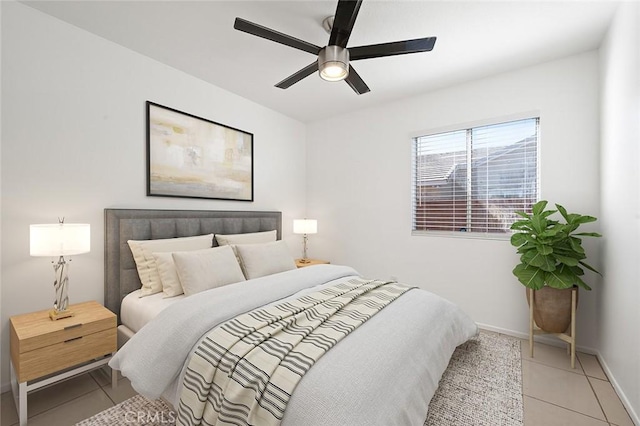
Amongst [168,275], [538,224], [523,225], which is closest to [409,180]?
[523,225]

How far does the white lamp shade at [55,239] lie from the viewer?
6.16 feet

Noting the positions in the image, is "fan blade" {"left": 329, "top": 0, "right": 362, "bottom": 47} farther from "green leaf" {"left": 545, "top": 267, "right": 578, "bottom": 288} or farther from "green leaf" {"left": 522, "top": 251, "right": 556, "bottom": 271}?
"green leaf" {"left": 545, "top": 267, "right": 578, "bottom": 288}

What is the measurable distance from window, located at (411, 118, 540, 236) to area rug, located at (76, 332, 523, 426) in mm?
1412

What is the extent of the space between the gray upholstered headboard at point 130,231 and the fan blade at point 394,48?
2163mm

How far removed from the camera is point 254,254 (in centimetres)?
288

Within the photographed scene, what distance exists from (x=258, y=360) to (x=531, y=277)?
2.36 metres

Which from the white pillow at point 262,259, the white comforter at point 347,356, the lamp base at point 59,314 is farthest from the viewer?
the white pillow at point 262,259

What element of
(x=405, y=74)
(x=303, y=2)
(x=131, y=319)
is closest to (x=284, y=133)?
(x=405, y=74)

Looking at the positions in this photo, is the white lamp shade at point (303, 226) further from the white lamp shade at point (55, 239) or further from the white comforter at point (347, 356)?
the white lamp shade at point (55, 239)

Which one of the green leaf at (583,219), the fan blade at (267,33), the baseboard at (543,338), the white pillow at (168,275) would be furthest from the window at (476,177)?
the white pillow at (168,275)

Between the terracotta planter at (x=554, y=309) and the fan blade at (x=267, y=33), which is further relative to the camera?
the terracotta planter at (x=554, y=309)

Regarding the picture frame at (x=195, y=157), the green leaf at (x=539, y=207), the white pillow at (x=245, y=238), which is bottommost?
the white pillow at (x=245, y=238)

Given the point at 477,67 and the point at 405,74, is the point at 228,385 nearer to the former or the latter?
the point at 405,74

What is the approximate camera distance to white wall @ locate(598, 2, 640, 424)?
1.85 meters
